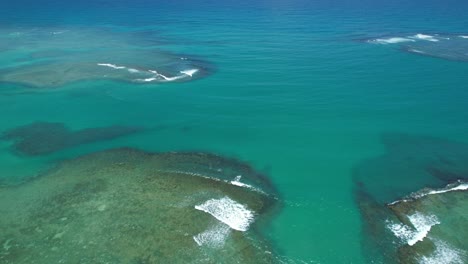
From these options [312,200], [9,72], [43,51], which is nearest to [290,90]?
[312,200]

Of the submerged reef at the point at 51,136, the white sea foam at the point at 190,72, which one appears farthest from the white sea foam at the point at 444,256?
the white sea foam at the point at 190,72

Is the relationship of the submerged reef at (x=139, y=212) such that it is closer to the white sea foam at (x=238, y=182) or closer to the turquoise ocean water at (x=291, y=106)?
the white sea foam at (x=238, y=182)

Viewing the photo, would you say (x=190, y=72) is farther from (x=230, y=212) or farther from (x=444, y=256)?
(x=444, y=256)

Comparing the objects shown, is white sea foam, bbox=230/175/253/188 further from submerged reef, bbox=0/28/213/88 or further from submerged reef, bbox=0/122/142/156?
submerged reef, bbox=0/28/213/88

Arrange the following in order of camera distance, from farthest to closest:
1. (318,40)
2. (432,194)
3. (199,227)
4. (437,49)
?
(318,40), (437,49), (432,194), (199,227)

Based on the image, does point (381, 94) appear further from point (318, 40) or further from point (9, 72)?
point (9, 72)

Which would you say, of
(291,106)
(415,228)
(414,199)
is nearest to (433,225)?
(415,228)
